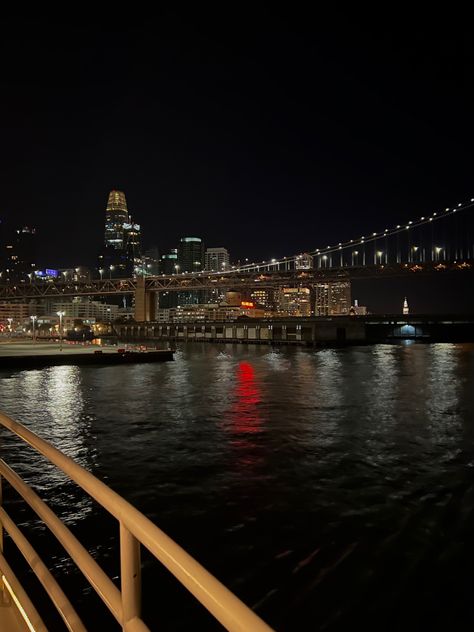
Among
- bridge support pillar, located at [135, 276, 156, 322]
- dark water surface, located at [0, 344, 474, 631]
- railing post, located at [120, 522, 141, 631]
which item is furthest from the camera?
bridge support pillar, located at [135, 276, 156, 322]

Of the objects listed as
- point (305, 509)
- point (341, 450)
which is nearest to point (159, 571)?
point (305, 509)

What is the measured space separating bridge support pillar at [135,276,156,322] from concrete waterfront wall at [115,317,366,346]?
41.1 feet

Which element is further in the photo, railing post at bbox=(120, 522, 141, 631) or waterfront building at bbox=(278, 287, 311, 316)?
waterfront building at bbox=(278, 287, 311, 316)

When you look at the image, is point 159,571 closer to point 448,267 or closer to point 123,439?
point 123,439

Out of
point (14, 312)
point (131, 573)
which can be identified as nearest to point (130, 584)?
point (131, 573)

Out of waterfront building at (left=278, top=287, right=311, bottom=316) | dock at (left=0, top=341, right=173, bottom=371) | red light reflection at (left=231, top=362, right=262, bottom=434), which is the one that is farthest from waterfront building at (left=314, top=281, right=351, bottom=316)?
red light reflection at (left=231, top=362, right=262, bottom=434)

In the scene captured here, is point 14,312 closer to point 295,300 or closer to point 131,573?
point 295,300

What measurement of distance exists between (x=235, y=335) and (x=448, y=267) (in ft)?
132

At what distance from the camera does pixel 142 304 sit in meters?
117

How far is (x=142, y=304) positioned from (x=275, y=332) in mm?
40858

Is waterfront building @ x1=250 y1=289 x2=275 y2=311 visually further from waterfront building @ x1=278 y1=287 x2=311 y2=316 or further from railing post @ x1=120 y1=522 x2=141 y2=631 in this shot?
railing post @ x1=120 y1=522 x2=141 y2=631

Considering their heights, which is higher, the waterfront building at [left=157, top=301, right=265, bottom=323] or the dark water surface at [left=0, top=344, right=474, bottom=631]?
the waterfront building at [left=157, top=301, right=265, bottom=323]

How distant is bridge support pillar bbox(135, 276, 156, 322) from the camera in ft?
379

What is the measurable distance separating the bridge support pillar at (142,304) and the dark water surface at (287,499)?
3803 inches
